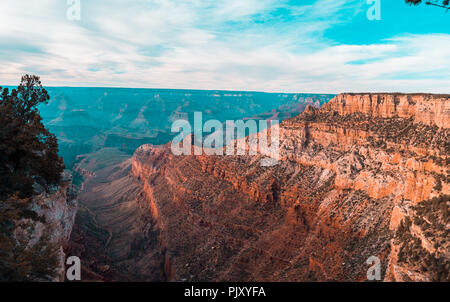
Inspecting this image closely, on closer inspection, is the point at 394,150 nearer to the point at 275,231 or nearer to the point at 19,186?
the point at 275,231

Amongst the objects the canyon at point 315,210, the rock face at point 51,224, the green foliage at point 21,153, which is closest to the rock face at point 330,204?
the canyon at point 315,210

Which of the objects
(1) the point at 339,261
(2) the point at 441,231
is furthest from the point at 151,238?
(2) the point at 441,231

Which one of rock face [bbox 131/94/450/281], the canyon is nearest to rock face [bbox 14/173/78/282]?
the canyon

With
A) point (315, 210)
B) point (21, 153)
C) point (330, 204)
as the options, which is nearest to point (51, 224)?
point (21, 153)

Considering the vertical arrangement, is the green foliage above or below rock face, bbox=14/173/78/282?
above

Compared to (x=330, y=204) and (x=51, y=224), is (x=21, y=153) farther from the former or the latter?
(x=330, y=204)

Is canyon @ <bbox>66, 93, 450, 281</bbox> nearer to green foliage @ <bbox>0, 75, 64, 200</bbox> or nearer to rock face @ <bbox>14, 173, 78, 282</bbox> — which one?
rock face @ <bbox>14, 173, 78, 282</bbox>
